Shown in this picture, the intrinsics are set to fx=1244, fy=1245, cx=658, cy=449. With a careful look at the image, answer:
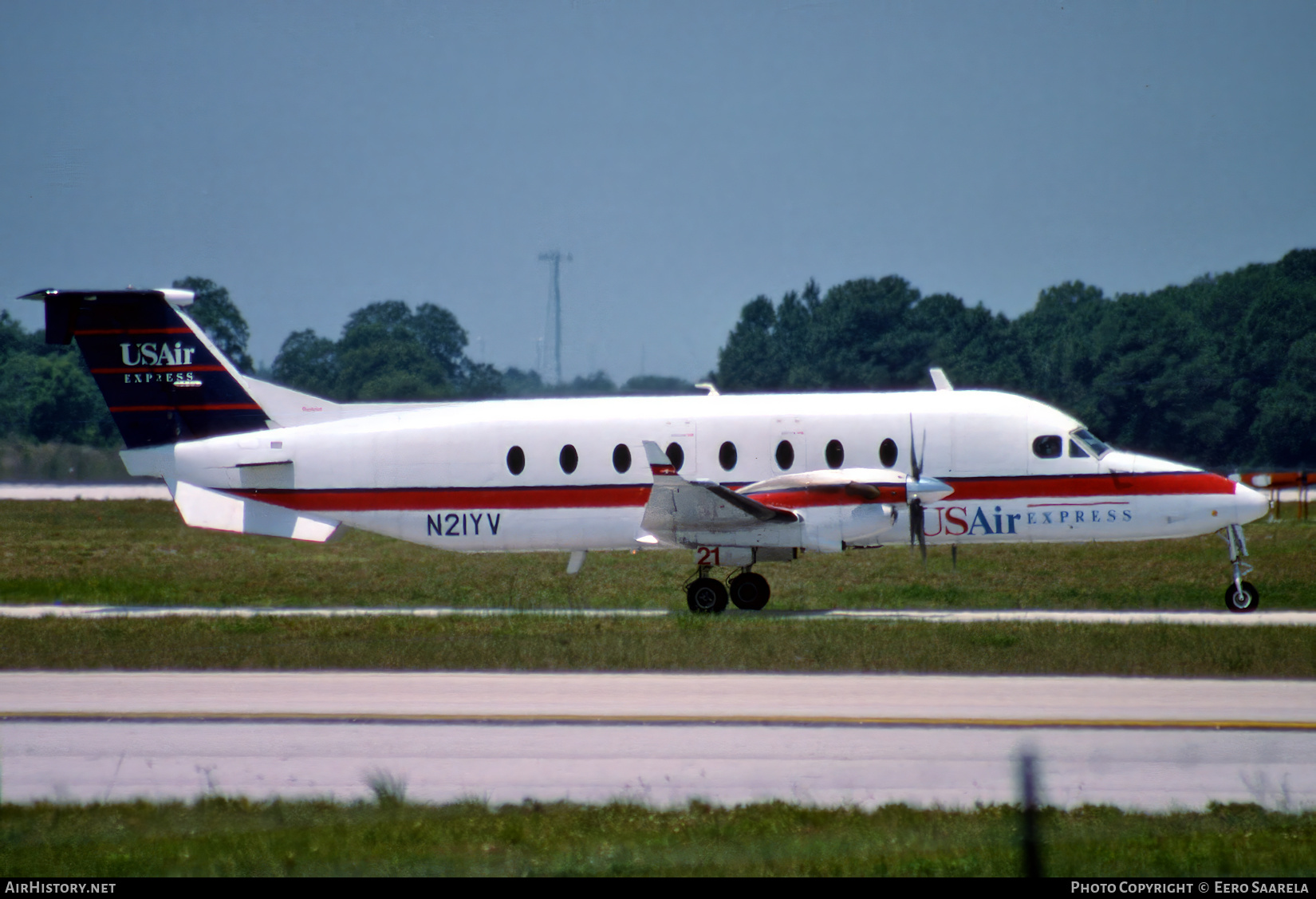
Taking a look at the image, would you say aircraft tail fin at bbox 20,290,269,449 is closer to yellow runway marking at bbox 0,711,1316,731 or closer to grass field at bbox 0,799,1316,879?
yellow runway marking at bbox 0,711,1316,731

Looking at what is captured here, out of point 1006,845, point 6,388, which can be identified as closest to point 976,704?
point 1006,845

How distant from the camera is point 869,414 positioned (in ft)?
75.6

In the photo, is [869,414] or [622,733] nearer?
[622,733]

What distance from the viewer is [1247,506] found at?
22.5m

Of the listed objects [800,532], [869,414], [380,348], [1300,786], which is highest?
[380,348]

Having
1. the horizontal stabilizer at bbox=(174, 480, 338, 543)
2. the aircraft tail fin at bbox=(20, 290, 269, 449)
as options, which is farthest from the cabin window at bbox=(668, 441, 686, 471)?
the aircraft tail fin at bbox=(20, 290, 269, 449)

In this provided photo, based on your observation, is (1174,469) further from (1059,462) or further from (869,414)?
(869,414)

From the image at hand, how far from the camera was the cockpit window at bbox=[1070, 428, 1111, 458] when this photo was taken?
22.9 m

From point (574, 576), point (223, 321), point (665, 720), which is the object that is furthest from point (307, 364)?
point (665, 720)

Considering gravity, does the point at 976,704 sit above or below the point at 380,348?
below

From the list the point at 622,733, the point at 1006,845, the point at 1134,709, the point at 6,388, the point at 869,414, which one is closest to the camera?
the point at 1006,845

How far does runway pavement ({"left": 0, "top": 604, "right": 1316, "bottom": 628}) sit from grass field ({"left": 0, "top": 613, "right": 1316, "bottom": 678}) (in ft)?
3.28

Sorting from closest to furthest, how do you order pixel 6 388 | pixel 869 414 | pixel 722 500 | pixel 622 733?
1. pixel 622 733
2. pixel 722 500
3. pixel 869 414
4. pixel 6 388

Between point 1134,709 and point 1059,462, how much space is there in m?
9.75
